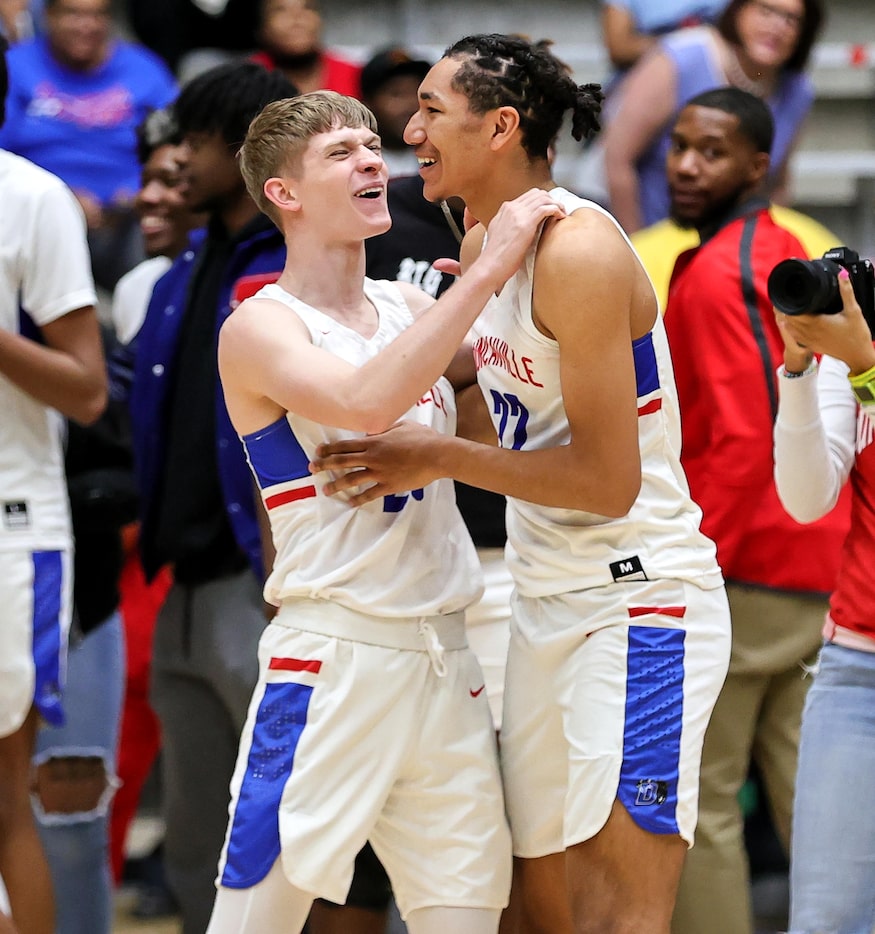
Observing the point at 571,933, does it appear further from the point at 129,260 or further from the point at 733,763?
the point at 129,260

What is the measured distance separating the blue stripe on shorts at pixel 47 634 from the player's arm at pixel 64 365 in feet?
1.13

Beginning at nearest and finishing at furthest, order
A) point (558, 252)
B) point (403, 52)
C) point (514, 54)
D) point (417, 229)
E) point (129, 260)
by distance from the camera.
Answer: point (558, 252)
point (514, 54)
point (417, 229)
point (403, 52)
point (129, 260)

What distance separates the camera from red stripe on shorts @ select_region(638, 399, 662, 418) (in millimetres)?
3016

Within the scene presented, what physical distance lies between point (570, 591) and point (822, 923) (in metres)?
0.76

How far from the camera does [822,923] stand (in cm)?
308

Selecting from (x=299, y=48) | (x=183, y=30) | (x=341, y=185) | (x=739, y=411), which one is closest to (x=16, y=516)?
(x=341, y=185)

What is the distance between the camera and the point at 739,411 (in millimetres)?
4125

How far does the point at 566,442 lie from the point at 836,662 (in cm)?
66

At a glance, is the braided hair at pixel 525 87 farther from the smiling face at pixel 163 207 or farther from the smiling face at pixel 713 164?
the smiling face at pixel 163 207

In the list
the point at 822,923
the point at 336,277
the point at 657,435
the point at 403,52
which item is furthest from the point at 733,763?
the point at 403,52

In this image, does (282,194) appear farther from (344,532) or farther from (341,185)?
(344,532)

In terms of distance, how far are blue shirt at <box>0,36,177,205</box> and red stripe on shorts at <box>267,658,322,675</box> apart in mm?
3819

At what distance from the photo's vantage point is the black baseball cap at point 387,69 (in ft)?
17.5

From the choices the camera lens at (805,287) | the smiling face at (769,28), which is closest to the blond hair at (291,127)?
the camera lens at (805,287)
